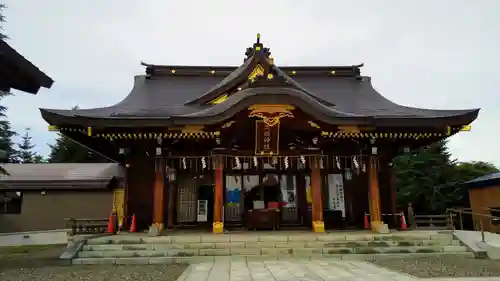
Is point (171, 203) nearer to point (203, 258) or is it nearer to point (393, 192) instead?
point (203, 258)

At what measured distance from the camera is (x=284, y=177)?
46.3ft

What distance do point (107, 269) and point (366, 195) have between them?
9.51 m

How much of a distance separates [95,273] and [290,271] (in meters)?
4.35

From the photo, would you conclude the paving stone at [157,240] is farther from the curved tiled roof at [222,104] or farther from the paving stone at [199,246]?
the curved tiled roof at [222,104]

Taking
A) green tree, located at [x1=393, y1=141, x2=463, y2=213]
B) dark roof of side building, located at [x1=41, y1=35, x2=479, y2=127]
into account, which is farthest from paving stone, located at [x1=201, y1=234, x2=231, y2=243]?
green tree, located at [x1=393, y1=141, x2=463, y2=213]

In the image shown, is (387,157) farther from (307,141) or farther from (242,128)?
(242,128)

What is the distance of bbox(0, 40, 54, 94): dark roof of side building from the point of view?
345 cm

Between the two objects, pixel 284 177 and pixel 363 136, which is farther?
pixel 284 177

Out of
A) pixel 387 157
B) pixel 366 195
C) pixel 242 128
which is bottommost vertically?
pixel 366 195

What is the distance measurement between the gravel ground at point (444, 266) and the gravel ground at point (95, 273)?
4.96m

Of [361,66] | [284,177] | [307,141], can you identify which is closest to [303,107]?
[307,141]

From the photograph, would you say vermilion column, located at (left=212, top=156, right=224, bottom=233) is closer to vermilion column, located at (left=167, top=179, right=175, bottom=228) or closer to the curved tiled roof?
the curved tiled roof

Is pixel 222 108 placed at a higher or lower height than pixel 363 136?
higher

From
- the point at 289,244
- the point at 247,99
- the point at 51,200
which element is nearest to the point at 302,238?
the point at 289,244
